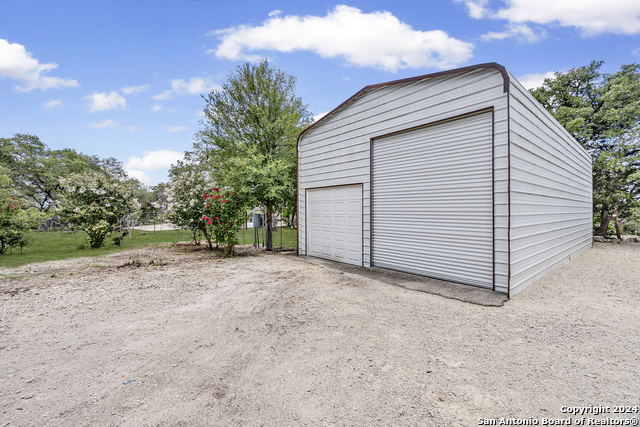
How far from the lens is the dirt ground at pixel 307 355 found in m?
1.81

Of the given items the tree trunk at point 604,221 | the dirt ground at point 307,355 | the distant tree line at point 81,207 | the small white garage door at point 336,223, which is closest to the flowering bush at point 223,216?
the small white garage door at point 336,223

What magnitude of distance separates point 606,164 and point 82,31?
2277 centimetres

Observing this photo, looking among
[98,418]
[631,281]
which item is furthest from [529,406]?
[631,281]

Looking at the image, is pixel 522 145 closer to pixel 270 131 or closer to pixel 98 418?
pixel 98 418

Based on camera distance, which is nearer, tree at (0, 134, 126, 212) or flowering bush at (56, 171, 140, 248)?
flowering bush at (56, 171, 140, 248)

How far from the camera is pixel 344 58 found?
37.2 ft

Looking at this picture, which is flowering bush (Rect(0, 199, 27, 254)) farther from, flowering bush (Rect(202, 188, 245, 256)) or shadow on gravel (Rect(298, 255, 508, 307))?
shadow on gravel (Rect(298, 255, 508, 307))

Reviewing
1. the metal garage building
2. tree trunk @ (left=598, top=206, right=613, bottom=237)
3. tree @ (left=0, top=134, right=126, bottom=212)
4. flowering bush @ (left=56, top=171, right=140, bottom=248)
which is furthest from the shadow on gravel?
tree @ (left=0, top=134, right=126, bottom=212)

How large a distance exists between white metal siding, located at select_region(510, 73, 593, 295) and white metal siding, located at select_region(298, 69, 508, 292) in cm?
20

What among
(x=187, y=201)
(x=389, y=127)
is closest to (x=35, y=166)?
(x=187, y=201)

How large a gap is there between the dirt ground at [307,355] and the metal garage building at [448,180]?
3.49 feet

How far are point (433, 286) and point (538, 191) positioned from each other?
2.92 metres

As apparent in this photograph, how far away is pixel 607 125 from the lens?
13312 millimetres

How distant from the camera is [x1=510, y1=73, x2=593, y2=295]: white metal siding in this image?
4297mm
